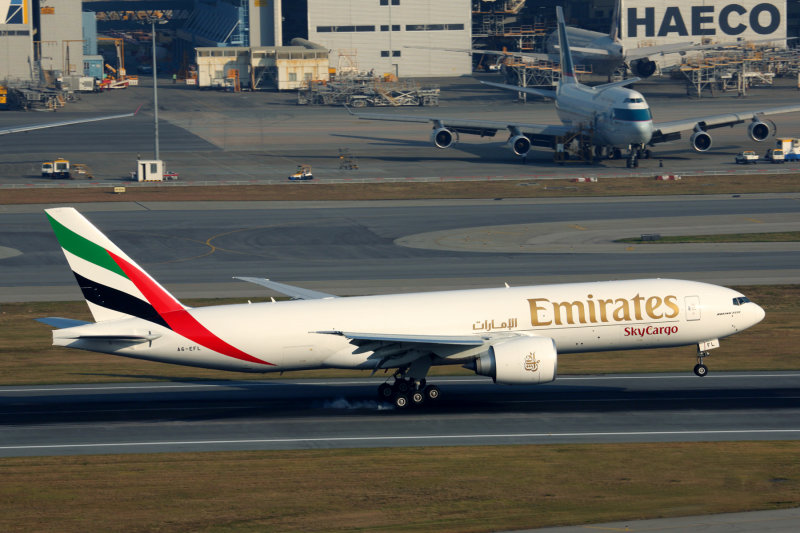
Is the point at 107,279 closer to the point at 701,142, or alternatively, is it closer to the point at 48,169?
the point at 48,169

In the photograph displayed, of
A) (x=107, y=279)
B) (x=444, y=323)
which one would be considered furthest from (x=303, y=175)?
(x=444, y=323)

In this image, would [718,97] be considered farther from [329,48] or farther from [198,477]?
[198,477]

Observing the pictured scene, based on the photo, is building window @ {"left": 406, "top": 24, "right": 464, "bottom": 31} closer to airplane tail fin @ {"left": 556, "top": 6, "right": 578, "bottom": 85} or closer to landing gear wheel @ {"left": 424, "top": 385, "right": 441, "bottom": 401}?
airplane tail fin @ {"left": 556, "top": 6, "right": 578, "bottom": 85}

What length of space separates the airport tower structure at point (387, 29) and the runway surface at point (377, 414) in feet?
504

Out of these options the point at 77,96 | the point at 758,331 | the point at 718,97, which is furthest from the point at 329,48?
the point at 758,331

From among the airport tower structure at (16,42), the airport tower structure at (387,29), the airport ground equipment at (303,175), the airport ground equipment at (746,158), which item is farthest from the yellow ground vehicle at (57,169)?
the airport tower structure at (387,29)

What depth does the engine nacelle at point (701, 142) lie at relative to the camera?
114 m

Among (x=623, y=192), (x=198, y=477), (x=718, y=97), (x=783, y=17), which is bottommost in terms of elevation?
(x=198, y=477)

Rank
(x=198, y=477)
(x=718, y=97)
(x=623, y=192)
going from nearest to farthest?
(x=198, y=477), (x=623, y=192), (x=718, y=97)

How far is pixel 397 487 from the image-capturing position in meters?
31.7

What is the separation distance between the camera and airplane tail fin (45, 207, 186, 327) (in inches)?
1540

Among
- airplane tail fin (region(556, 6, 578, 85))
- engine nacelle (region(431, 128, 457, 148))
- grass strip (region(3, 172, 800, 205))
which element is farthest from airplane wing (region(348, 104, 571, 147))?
grass strip (region(3, 172, 800, 205))

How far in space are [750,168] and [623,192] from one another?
20.4 meters

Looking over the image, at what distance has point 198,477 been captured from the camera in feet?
107
